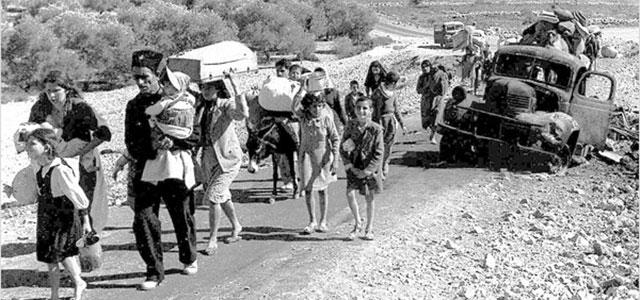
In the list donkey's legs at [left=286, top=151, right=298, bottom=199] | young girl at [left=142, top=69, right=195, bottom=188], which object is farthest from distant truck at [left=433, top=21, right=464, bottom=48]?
young girl at [left=142, top=69, right=195, bottom=188]

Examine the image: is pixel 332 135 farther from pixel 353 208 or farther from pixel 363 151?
pixel 353 208

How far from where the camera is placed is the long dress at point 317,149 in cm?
920

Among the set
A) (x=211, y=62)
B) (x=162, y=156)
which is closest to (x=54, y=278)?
(x=162, y=156)

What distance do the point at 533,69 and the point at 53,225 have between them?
30.3 feet

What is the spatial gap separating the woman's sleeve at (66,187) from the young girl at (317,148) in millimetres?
2753

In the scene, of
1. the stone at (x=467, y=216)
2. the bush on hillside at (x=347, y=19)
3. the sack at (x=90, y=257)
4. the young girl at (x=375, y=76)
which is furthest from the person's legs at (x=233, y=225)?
the bush on hillside at (x=347, y=19)

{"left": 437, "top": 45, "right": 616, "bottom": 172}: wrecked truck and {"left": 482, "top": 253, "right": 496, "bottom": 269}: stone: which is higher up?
{"left": 437, "top": 45, "right": 616, "bottom": 172}: wrecked truck

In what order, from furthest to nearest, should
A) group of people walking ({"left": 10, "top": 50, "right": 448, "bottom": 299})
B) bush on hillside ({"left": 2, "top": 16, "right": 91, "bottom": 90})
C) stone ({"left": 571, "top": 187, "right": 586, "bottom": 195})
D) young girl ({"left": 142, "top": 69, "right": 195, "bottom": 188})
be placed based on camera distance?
bush on hillside ({"left": 2, "top": 16, "right": 91, "bottom": 90}), stone ({"left": 571, "top": 187, "right": 586, "bottom": 195}), young girl ({"left": 142, "top": 69, "right": 195, "bottom": 188}), group of people walking ({"left": 10, "top": 50, "right": 448, "bottom": 299})

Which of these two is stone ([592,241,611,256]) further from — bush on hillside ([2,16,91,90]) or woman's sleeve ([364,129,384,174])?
bush on hillside ([2,16,91,90])

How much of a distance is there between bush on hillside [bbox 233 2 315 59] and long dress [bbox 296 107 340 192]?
32.3 m

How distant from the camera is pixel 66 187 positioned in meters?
7.08

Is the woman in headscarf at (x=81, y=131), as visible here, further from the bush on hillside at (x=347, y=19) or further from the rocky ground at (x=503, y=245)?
the bush on hillside at (x=347, y=19)

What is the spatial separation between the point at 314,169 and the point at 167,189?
6.56 ft

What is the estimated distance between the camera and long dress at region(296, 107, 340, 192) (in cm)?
920
